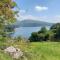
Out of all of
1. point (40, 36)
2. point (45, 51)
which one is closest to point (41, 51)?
point (45, 51)

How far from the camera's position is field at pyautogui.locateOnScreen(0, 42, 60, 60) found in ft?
22.2

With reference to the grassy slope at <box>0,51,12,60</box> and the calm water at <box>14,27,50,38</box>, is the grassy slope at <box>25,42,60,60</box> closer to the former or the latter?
the calm water at <box>14,27,50,38</box>

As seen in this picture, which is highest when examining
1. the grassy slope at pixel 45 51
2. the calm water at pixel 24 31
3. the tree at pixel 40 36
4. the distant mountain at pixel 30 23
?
the distant mountain at pixel 30 23

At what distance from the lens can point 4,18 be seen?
608 centimetres

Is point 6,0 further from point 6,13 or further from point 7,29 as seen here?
point 7,29

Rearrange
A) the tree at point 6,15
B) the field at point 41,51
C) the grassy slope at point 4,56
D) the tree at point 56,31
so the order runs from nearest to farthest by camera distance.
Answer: the tree at point 6,15 → the grassy slope at point 4,56 → the field at point 41,51 → the tree at point 56,31

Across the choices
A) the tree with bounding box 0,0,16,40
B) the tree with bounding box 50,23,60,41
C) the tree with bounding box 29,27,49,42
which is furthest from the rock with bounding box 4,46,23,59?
the tree with bounding box 50,23,60,41

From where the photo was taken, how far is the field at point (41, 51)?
6.76 meters

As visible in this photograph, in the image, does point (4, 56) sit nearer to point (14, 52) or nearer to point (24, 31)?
point (14, 52)

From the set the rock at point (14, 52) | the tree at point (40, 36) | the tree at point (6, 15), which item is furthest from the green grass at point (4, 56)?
the tree at point (40, 36)

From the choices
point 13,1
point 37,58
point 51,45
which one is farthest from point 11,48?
point 51,45

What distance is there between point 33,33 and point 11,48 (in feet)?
4.81

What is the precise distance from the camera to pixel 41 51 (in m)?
7.30

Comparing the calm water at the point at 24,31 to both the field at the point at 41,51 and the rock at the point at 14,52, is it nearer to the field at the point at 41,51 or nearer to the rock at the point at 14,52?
the field at the point at 41,51
